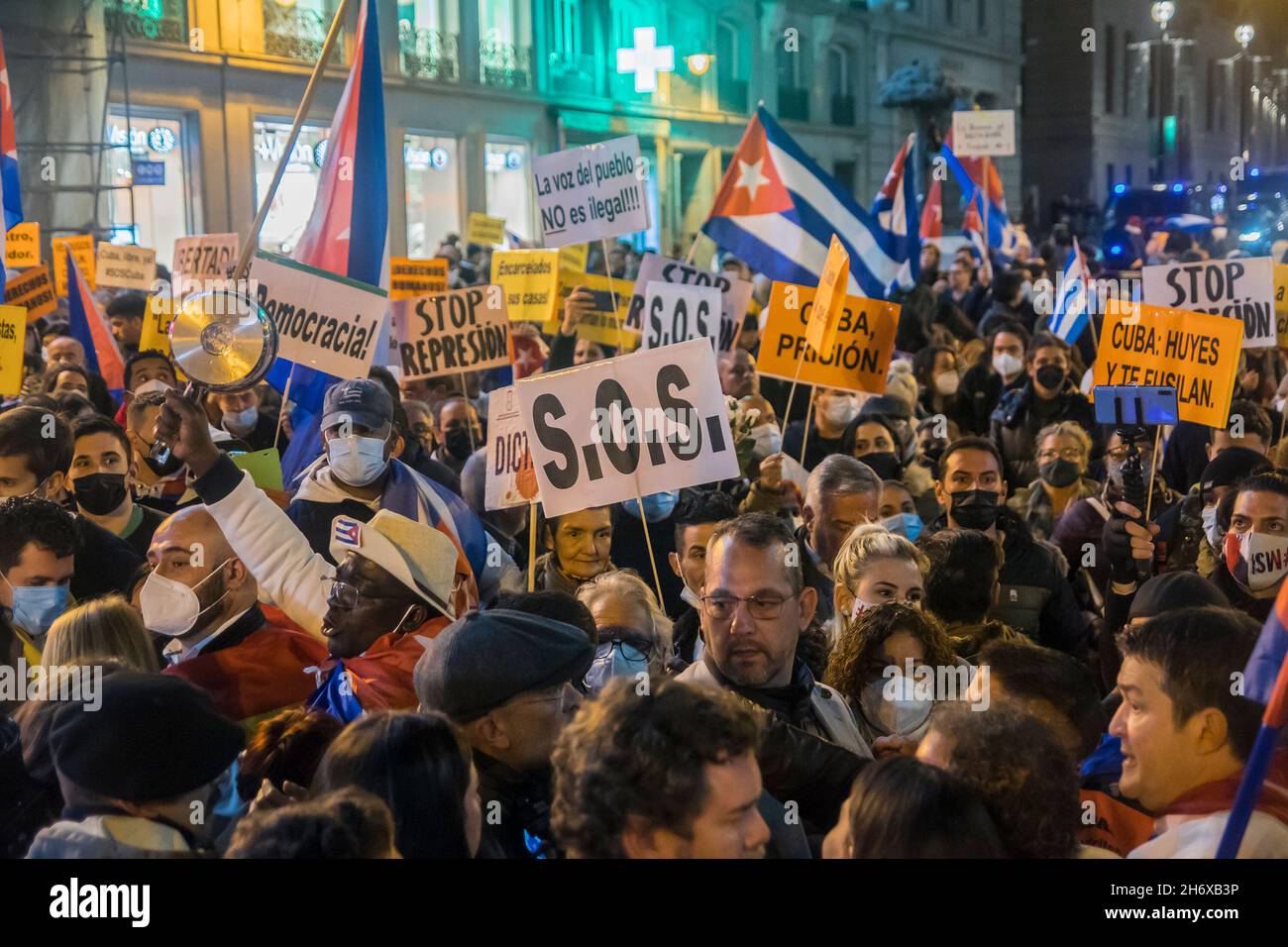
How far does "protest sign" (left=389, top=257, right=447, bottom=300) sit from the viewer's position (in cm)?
1120

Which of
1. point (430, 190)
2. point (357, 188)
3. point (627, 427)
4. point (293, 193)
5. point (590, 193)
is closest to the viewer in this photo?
point (627, 427)

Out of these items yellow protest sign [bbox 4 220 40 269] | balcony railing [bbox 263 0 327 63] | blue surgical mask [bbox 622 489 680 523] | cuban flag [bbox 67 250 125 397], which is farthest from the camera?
balcony railing [bbox 263 0 327 63]

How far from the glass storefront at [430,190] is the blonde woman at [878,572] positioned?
76.9 ft

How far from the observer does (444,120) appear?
2831 centimetres

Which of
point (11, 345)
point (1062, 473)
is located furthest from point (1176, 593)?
point (11, 345)

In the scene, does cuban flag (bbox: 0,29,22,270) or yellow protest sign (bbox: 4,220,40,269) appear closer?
cuban flag (bbox: 0,29,22,270)

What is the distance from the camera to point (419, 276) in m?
11.3

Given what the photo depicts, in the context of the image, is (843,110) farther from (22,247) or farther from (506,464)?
(506,464)

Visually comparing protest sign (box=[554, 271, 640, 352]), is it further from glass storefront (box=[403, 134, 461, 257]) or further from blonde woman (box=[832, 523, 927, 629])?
glass storefront (box=[403, 134, 461, 257])

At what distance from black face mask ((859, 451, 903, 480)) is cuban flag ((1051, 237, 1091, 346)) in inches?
144

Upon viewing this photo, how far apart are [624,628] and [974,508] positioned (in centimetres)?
206

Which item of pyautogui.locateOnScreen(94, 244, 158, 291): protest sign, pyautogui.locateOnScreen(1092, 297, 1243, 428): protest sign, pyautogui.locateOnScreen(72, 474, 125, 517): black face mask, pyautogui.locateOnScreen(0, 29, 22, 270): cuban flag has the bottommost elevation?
pyautogui.locateOnScreen(72, 474, 125, 517): black face mask

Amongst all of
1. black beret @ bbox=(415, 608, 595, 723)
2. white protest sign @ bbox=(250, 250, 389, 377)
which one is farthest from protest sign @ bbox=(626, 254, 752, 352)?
black beret @ bbox=(415, 608, 595, 723)

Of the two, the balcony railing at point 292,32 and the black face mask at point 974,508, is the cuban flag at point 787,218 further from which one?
the balcony railing at point 292,32
